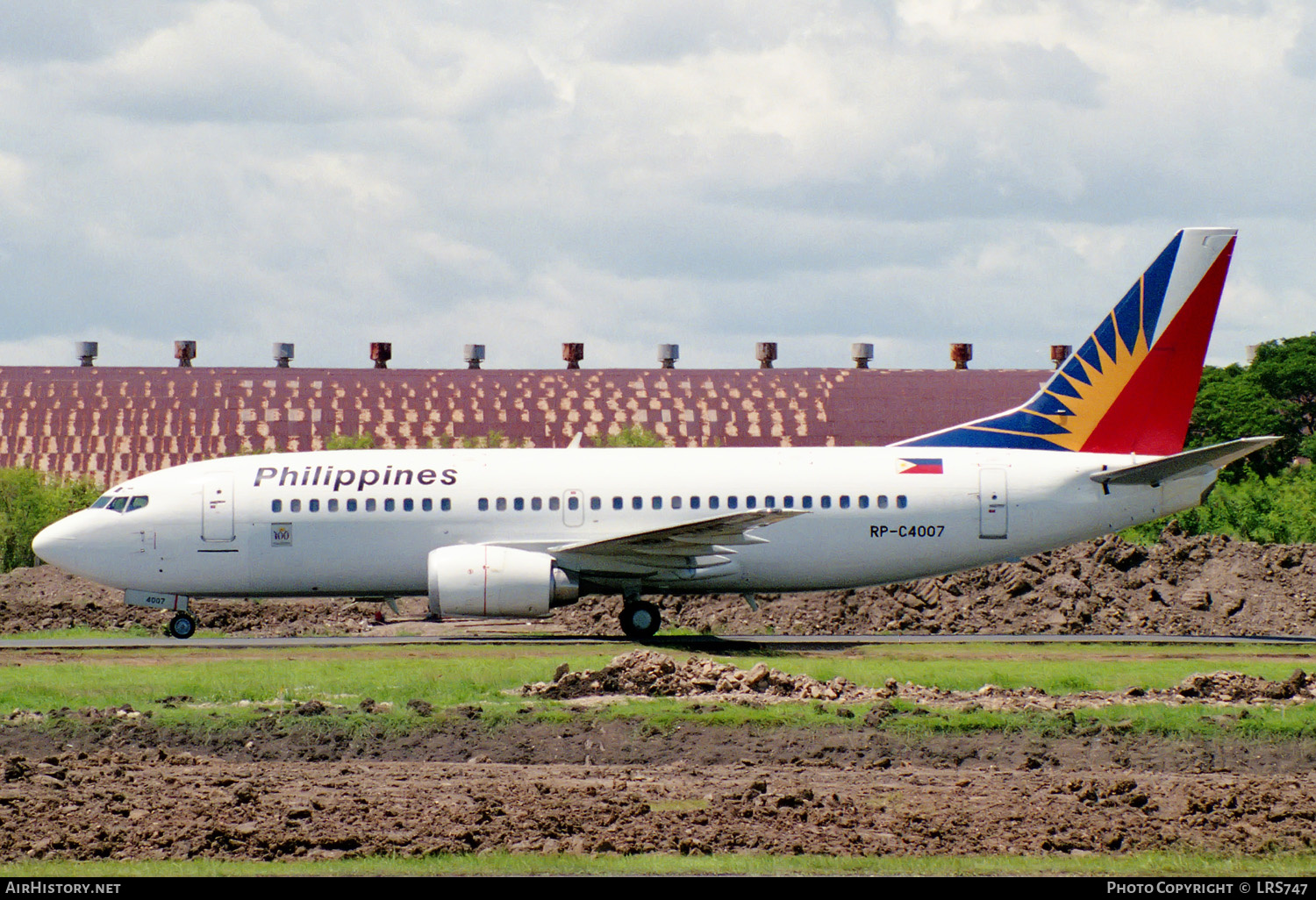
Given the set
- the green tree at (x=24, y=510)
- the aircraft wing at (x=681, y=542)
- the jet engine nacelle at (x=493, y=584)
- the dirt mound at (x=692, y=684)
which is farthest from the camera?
the green tree at (x=24, y=510)

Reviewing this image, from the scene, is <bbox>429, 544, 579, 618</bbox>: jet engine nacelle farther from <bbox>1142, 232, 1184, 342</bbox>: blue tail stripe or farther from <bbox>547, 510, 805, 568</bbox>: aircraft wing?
<bbox>1142, 232, 1184, 342</bbox>: blue tail stripe

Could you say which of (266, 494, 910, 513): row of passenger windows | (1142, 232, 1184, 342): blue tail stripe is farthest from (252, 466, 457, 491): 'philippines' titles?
(1142, 232, 1184, 342): blue tail stripe

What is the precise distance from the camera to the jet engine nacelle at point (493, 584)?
29.3m

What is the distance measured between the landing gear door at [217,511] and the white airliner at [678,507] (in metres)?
0.03

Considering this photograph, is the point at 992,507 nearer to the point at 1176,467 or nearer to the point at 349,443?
the point at 1176,467

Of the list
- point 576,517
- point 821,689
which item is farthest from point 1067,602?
point 821,689

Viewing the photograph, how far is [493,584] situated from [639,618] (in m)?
3.37

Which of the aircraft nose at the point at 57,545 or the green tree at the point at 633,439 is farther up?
the green tree at the point at 633,439

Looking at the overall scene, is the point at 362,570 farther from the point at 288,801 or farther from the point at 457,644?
the point at 288,801

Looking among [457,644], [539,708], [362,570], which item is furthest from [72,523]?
[539,708]

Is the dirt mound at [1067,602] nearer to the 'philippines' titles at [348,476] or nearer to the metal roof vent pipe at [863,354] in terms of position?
the 'philippines' titles at [348,476]

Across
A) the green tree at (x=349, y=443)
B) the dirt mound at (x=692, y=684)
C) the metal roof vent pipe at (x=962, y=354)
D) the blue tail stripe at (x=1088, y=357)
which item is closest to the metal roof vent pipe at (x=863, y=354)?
the metal roof vent pipe at (x=962, y=354)

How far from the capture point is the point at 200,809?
14734 mm
